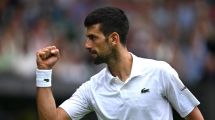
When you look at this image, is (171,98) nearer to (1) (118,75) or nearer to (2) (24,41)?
(1) (118,75)

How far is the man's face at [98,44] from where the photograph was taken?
306 inches

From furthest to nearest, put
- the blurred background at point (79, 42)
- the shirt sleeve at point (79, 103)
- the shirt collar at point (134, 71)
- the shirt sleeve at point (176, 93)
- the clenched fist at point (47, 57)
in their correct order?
the blurred background at point (79, 42)
the shirt sleeve at point (79, 103)
the shirt collar at point (134, 71)
the shirt sleeve at point (176, 93)
the clenched fist at point (47, 57)

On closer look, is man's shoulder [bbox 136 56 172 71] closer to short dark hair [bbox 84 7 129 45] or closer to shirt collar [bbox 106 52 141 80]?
shirt collar [bbox 106 52 141 80]

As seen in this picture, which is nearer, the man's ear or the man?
the man

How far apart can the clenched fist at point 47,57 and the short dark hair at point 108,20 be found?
43cm

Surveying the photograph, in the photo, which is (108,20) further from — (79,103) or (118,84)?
(79,103)

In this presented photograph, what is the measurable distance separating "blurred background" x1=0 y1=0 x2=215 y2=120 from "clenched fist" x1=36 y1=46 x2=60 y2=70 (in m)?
5.78

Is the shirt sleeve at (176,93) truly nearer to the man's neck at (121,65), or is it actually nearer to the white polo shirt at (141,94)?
the white polo shirt at (141,94)

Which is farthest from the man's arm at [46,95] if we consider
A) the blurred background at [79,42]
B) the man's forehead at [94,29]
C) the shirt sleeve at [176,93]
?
the blurred background at [79,42]

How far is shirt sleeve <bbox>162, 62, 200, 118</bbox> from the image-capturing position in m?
7.76

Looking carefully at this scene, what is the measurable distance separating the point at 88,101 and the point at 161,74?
774mm

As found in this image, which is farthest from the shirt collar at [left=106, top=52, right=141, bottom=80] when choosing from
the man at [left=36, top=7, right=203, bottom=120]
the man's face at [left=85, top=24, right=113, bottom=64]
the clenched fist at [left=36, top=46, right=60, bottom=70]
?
the clenched fist at [left=36, top=46, right=60, bottom=70]

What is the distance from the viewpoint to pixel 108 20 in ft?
25.9

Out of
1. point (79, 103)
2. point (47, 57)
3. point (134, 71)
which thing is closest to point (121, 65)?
point (134, 71)
